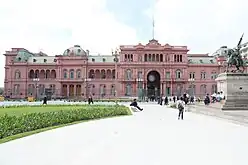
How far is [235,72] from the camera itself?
26625 mm

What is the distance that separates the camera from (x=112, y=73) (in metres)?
81.5

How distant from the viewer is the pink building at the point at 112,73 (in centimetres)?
7712

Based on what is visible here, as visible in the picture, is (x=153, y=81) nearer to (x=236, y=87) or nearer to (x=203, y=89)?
(x=203, y=89)

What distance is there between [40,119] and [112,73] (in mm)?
66812

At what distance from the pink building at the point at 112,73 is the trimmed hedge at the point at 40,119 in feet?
175

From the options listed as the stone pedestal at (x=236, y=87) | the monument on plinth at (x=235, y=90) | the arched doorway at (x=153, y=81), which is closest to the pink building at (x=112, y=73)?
the arched doorway at (x=153, y=81)

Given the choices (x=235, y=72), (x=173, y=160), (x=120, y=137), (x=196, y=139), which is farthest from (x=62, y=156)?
(x=235, y=72)

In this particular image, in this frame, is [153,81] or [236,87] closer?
[236,87]

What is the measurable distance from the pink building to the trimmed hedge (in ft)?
175

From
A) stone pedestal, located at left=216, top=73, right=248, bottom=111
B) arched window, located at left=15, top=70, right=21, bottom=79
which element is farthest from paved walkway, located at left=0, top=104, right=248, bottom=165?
arched window, located at left=15, top=70, right=21, bottom=79

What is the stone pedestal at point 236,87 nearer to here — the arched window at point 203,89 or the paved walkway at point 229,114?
the paved walkway at point 229,114

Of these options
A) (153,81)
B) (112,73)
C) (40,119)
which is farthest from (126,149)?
(112,73)

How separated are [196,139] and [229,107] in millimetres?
13051

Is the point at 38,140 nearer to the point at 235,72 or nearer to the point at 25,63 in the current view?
the point at 235,72
